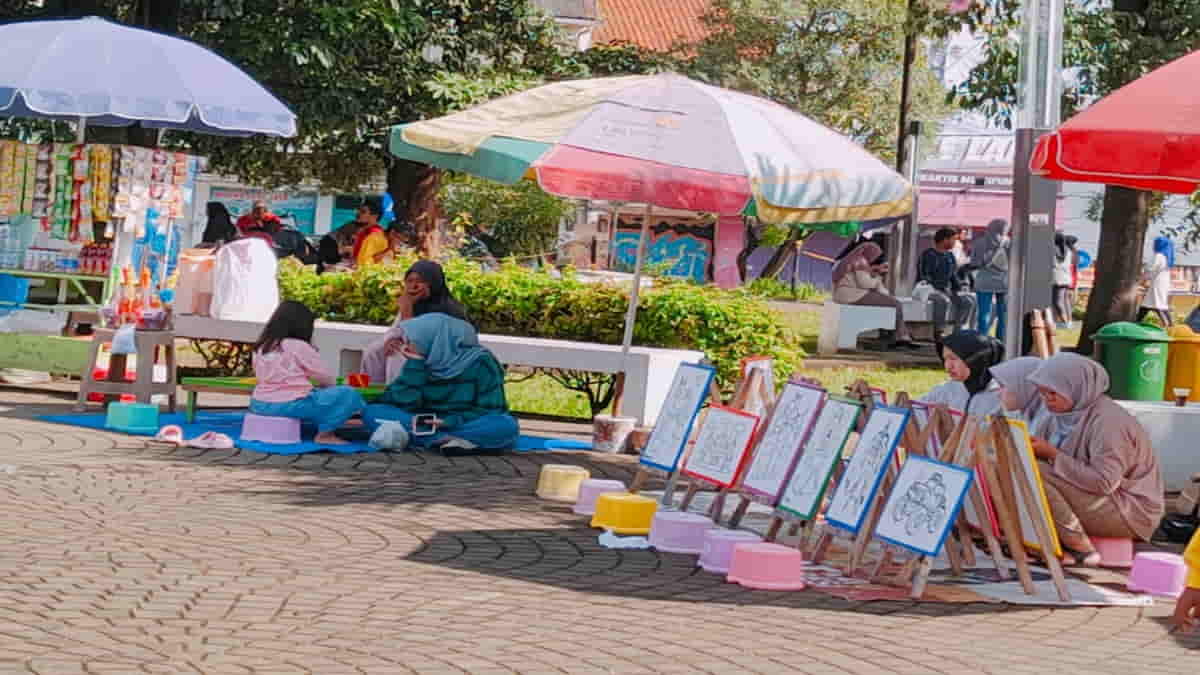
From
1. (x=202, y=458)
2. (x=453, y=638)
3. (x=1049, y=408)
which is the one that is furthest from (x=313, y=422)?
(x=453, y=638)

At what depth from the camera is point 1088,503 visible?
9625 mm

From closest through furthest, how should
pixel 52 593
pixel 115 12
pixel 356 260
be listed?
pixel 52 593
pixel 356 260
pixel 115 12

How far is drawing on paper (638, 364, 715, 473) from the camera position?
11070 millimetres

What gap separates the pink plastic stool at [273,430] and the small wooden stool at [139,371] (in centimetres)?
164

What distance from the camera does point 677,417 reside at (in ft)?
36.8

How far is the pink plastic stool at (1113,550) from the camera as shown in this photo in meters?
9.77

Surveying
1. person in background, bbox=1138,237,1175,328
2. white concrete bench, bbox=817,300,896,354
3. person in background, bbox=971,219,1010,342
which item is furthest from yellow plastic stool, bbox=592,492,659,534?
person in background, bbox=1138,237,1175,328

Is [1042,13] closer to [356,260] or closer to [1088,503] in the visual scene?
[1088,503]

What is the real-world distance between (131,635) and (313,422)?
6.41 meters

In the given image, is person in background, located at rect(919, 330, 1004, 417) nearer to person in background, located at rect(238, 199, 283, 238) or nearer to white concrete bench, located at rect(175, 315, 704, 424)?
white concrete bench, located at rect(175, 315, 704, 424)

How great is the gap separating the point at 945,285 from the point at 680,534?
58.4ft

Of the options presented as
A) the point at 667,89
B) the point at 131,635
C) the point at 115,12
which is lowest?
the point at 131,635

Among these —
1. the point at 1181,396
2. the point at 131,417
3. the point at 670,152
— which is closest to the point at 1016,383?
the point at 670,152

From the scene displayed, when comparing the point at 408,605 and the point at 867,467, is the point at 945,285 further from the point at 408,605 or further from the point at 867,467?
the point at 408,605
